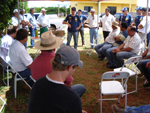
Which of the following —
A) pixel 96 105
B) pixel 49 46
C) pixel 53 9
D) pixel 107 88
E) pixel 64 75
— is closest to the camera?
pixel 64 75

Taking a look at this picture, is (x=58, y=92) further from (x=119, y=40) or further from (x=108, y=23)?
(x=108, y=23)

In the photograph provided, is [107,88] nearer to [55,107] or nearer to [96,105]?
[96,105]

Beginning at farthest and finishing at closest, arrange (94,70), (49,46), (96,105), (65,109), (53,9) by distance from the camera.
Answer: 1. (53,9)
2. (94,70)
3. (96,105)
4. (49,46)
5. (65,109)

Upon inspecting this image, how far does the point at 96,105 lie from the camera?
3.37m

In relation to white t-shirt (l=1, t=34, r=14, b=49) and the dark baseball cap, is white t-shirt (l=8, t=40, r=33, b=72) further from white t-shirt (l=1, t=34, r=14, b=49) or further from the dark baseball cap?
the dark baseball cap

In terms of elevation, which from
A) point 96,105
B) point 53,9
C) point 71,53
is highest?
point 53,9

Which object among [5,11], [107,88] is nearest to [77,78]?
[107,88]

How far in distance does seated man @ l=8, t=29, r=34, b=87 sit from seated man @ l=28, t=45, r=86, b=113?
2044 mm

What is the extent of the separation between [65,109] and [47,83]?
9.7 inches

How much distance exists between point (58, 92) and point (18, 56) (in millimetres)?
2328

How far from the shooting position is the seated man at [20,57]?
3.34m

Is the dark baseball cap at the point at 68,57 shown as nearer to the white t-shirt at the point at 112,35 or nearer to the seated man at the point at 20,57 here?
the seated man at the point at 20,57

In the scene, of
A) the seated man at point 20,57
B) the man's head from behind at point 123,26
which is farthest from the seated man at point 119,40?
the seated man at point 20,57

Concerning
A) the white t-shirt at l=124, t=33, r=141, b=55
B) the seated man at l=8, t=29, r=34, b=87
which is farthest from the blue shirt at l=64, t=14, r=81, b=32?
the seated man at l=8, t=29, r=34, b=87
